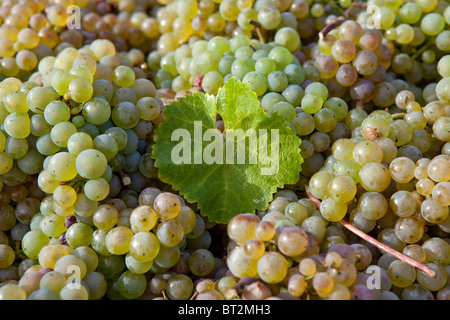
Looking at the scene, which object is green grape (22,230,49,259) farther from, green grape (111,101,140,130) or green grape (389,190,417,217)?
green grape (389,190,417,217)

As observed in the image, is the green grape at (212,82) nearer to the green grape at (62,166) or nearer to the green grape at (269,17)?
the green grape at (269,17)

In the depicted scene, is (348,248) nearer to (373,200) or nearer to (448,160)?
(373,200)

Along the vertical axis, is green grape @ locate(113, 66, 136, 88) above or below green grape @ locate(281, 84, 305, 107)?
above

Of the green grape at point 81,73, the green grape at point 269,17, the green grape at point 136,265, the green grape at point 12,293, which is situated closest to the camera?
the green grape at point 12,293

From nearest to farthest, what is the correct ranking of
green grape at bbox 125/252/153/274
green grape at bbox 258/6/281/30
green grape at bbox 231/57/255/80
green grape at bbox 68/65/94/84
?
1. green grape at bbox 125/252/153/274
2. green grape at bbox 68/65/94/84
3. green grape at bbox 231/57/255/80
4. green grape at bbox 258/6/281/30

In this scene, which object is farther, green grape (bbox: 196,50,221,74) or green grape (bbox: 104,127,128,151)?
green grape (bbox: 196,50,221,74)

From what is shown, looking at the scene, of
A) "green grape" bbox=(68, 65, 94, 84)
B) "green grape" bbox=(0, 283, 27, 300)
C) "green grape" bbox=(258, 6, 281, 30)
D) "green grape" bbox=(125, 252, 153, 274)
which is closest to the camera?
"green grape" bbox=(0, 283, 27, 300)

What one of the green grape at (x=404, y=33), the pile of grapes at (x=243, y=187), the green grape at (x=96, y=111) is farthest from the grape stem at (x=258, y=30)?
the green grape at (x=96, y=111)

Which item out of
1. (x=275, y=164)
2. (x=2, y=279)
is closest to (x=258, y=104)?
(x=275, y=164)

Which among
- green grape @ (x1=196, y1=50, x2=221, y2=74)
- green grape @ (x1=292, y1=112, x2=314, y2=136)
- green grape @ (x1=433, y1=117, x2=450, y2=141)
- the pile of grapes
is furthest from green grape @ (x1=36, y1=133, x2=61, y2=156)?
green grape @ (x1=433, y1=117, x2=450, y2=141)
